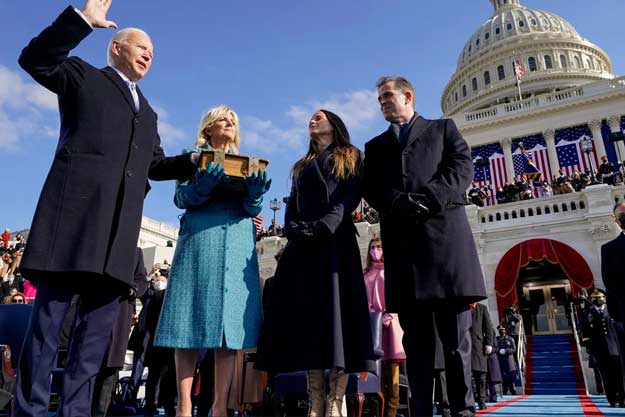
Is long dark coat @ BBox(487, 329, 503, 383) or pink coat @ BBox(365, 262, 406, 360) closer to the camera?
pink coat @ BBox(365, 262, 406, 360)

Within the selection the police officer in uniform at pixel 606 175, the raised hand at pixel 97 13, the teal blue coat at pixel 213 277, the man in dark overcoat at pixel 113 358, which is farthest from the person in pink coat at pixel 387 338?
the police officer in uniform at pixel 606 175

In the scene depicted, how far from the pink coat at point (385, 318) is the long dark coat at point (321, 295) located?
1989mm

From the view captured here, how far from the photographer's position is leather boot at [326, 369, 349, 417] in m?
3.06

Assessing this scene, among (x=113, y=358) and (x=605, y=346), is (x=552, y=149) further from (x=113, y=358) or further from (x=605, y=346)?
(x=113, y=358)

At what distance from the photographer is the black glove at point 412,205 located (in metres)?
2.98

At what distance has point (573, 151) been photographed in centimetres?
3200

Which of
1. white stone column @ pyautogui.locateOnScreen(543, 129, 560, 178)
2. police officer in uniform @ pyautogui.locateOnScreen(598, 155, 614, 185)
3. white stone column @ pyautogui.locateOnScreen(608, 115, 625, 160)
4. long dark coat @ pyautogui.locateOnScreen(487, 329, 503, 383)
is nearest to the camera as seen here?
long dark coat @ pyautogui.locateOnScreen(487, 329, 503, 383)

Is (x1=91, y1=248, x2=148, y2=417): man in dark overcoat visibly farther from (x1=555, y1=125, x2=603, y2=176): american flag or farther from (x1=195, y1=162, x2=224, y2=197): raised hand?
(x1=555, y1=125, x2=603, y2=176): american flag

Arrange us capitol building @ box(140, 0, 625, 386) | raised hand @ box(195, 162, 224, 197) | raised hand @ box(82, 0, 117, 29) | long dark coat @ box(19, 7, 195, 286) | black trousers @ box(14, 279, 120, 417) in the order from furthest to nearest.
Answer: us capitol building @ box(140, 0, 625, 386) < raised hand @ box(195, 162, 224, 197) < raised hand @ box(82, 0, 117, 29) < long dark coat @ box(19, 7, 195, 286) < black trousers @ box(14, 279, 120, 417)

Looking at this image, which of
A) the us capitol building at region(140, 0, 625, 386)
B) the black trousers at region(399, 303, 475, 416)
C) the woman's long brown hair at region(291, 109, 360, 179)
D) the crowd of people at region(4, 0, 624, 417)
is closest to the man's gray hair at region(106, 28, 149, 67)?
the crowd of people at region(4, 0, 624, 417)

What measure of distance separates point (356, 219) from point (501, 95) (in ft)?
127

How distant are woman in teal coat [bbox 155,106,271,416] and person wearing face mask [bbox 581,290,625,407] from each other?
24.8 ft

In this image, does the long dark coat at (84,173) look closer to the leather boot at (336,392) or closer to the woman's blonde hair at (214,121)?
the woman's blonde hair at (214,121)

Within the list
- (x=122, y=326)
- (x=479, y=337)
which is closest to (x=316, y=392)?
(x=122, y=326)
